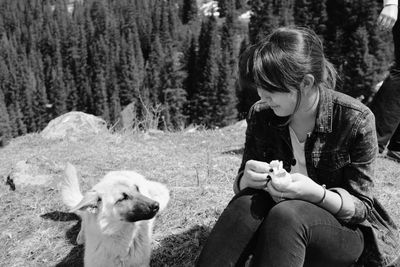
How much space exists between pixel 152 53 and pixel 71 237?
70.7m

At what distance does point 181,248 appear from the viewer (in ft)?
11.5

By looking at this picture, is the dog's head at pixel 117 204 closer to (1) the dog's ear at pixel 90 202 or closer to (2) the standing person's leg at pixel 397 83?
(1) the dog's ear at pixel 90 202

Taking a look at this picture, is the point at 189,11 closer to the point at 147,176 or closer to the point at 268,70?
the point at 147,176

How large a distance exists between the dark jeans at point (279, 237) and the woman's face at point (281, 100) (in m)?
0.50

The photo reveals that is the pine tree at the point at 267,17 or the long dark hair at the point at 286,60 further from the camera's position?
the pine tree at the point at 267,17

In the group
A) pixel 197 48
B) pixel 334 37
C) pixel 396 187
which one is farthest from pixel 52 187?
pixel 197 48

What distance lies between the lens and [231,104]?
50562 millimetres

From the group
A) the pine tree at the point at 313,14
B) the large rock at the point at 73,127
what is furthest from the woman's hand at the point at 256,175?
the pine tree at the point at 313,14

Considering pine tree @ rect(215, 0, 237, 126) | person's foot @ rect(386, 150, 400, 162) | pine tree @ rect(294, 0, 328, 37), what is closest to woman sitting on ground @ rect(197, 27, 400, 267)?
person's foot @ rect(386, 150, 400, 162)

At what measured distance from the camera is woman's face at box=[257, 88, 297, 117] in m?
2.23

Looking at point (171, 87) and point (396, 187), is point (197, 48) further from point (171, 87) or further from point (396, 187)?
point (396, 187)

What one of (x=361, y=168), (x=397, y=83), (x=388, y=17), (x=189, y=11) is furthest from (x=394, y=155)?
(x=189, y=11)

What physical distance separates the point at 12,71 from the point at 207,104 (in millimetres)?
53154

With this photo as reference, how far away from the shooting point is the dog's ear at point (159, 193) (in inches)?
154
